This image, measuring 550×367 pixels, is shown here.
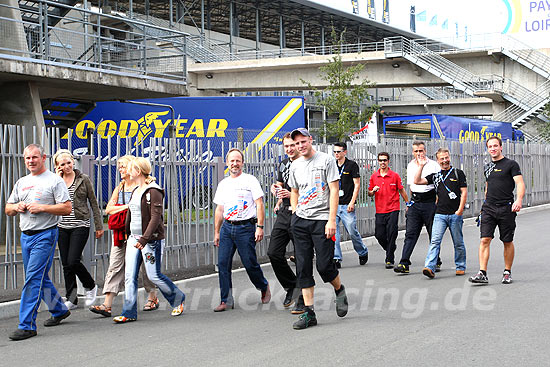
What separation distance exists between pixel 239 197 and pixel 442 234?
11.4 feet

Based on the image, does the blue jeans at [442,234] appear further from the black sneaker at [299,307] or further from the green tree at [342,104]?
the green tree at [342,104]

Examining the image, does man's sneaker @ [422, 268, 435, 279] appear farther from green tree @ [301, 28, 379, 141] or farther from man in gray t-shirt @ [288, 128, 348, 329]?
green tree @ [301, 28, 379, 141]

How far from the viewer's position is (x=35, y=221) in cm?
672

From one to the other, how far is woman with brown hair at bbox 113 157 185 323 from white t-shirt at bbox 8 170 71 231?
0.76 m

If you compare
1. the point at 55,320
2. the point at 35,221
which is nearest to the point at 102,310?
the point at 55,320

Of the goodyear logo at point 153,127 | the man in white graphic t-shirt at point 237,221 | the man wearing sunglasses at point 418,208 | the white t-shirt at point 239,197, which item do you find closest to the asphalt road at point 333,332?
the man in white graphic t-shirt at point 237,221

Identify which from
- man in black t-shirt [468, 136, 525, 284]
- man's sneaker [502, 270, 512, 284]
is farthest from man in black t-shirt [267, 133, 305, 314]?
man's sneaker [502, 270, 512, 284]

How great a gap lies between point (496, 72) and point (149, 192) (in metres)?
34.5

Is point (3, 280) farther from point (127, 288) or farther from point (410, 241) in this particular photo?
point (410, 241)

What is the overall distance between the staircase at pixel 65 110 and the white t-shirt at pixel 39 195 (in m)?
11.1

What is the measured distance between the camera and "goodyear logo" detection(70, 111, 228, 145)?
21922mm

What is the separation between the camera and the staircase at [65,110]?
1786 cm

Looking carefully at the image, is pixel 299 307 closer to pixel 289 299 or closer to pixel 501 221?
pixel 289 299

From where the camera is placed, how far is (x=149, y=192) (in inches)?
285
